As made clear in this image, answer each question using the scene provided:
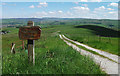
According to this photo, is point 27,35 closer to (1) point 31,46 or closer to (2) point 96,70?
(1) point 31,46

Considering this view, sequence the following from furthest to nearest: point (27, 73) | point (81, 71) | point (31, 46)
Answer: point (31, 46) → point (81, 71) → point (27, 73)

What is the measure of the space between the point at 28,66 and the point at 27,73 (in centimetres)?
84

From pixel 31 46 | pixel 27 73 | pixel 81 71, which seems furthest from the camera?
pixel 31 46

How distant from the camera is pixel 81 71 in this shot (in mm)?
5887

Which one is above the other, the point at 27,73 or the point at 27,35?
the point at 27,35

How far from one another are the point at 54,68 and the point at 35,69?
92cm

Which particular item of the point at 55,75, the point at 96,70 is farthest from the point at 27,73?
the point at 96,70

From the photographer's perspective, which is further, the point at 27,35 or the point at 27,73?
the point at 27,35

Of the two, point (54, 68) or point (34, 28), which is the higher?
point (34, 28)

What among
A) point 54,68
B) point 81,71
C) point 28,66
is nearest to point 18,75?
point 28,66

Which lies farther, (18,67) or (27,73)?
(18,67)

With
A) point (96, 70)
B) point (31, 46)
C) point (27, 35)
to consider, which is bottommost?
point (96, 70)

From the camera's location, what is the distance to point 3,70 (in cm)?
596

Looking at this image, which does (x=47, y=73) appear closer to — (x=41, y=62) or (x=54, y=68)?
(x=54, y=68)
